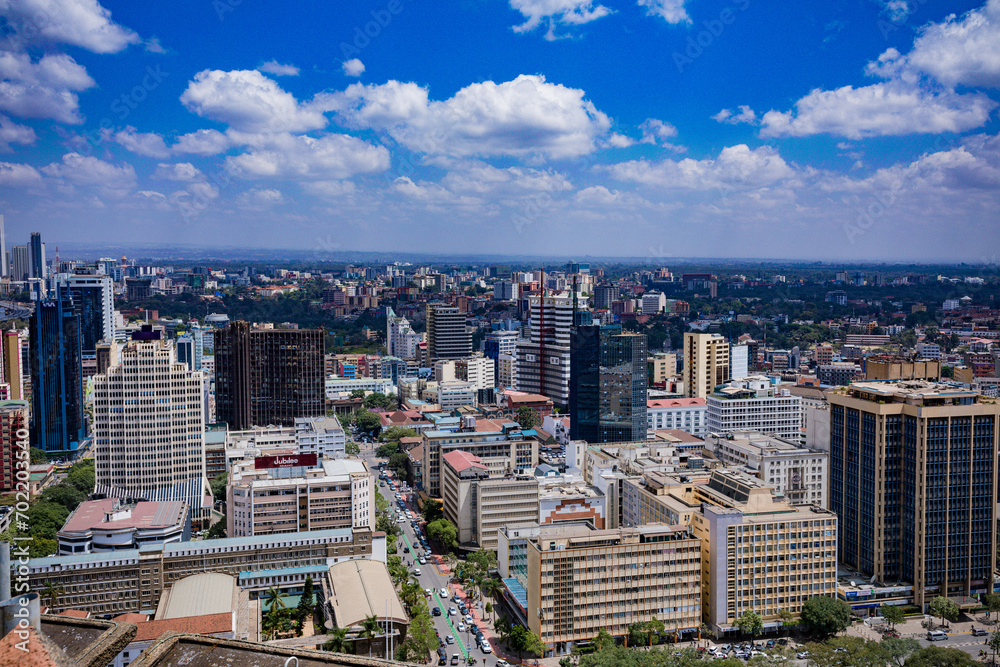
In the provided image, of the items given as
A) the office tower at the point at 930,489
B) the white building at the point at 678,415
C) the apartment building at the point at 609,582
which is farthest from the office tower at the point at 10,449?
the office tower at the point at 930,489

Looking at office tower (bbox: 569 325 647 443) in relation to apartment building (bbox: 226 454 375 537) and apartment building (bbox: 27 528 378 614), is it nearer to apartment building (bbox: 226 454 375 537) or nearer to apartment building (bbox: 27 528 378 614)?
apartment building (bbox: 226 454 375 537)

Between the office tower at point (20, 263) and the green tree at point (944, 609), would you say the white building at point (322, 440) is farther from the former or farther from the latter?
the office tower at point (20, 263)

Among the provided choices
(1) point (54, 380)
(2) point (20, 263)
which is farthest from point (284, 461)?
(2) point (20, 263)

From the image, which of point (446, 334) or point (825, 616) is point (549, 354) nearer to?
point (446, 334)

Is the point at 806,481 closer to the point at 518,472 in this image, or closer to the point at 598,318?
the point at 518,472

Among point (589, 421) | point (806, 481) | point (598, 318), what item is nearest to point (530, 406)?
point (589, 421)
